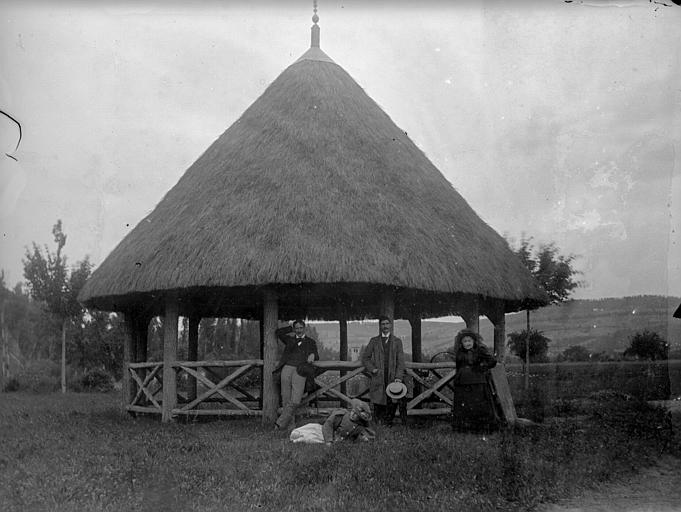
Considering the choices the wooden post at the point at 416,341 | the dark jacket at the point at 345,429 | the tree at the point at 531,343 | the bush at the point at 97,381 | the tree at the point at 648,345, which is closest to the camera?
the dark jacket at the point at 345,429

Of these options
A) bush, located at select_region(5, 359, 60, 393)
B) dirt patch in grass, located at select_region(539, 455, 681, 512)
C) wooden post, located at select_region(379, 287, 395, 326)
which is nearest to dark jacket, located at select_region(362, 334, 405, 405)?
wooden post, located at select_region(379, 287, 395, 326)

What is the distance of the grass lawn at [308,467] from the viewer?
6191mm

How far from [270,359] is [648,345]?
52.2 feet

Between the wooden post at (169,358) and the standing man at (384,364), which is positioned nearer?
the standing man at (384,364)

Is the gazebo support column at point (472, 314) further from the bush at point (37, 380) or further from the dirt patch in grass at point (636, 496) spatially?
the bush at point (37, 380)

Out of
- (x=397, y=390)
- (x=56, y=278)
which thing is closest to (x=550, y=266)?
(x=397, y=390)

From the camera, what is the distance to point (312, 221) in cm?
1092

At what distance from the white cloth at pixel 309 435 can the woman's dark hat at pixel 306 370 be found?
1626 millimetres

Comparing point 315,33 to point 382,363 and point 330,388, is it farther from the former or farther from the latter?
point 330,388

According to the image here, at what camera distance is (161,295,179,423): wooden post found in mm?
11805

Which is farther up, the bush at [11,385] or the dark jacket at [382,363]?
the dark jacket at [382,363]

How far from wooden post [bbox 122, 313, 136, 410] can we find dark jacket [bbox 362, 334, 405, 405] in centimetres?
542

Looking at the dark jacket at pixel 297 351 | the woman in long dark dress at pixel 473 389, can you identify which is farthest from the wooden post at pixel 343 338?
the woman in long dark dress at pixel 473 389

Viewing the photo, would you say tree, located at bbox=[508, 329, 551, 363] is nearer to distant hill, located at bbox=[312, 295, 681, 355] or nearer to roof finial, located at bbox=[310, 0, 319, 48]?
distant hill, located at bbox=[312, 295, 681, 355]
